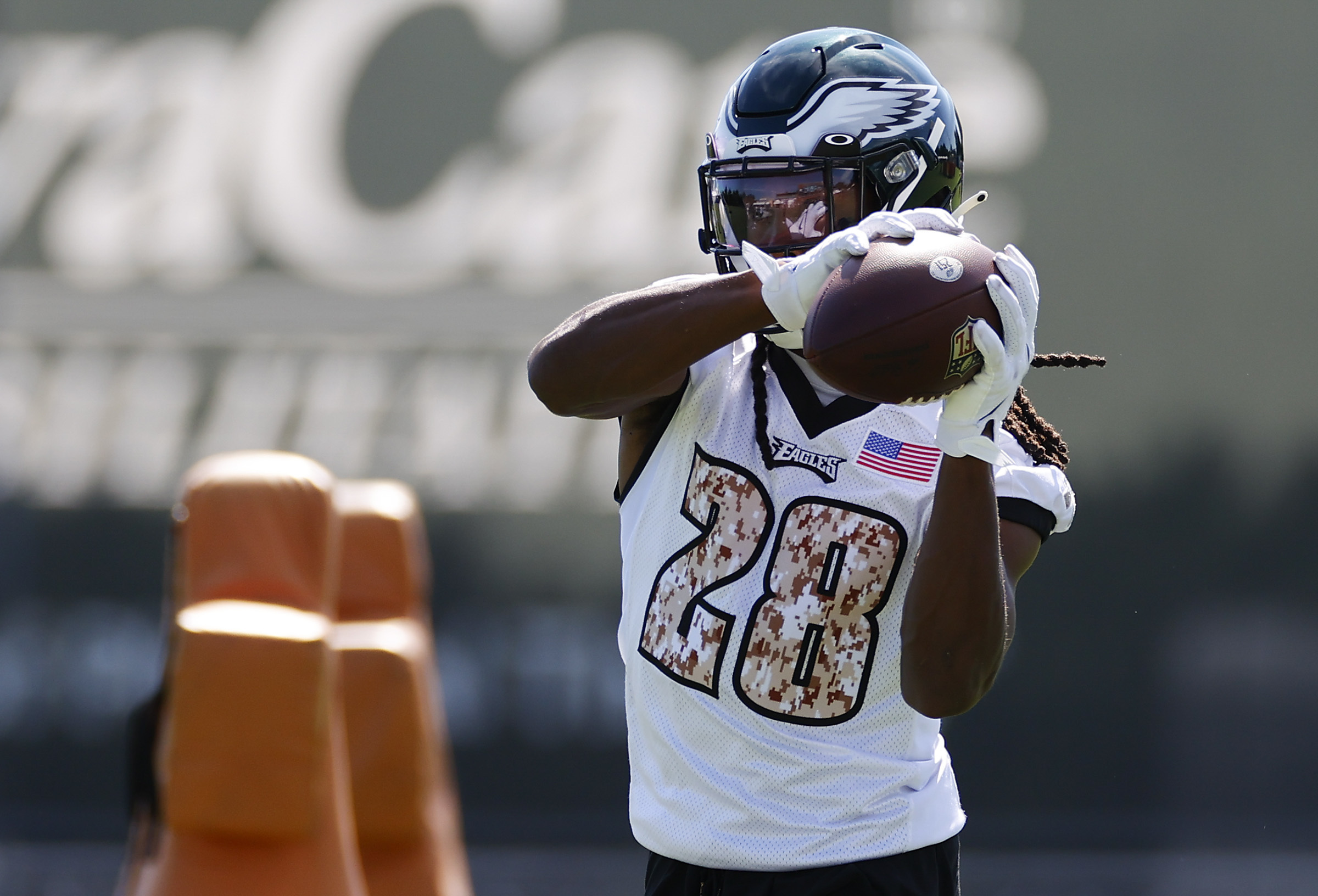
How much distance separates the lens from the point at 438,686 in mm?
5371

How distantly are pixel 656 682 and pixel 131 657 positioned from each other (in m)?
4.19

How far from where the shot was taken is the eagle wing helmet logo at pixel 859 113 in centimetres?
174

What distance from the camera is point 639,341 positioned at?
5.02 ft

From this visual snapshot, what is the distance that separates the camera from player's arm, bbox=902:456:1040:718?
1.47 metres

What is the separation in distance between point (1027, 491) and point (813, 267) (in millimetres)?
464

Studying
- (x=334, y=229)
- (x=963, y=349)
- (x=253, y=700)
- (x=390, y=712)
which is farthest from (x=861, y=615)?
(x=334, y=229)

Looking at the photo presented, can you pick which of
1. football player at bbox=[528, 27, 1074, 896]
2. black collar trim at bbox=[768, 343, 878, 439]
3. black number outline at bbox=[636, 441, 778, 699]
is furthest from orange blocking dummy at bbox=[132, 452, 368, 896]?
black collar trim at bbox=[768, 343, 878, 439]

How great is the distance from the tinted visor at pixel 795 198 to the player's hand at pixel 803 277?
28 cm

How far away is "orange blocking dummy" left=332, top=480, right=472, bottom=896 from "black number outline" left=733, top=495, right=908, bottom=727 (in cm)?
202

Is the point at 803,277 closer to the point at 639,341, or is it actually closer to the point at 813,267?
the point at 813,267

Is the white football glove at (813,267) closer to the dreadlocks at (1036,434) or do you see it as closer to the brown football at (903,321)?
the brown football at (903,321)

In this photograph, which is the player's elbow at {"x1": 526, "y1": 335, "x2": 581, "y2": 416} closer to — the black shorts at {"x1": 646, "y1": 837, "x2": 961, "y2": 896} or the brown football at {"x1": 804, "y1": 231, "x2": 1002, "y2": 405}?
the brown football at {"x1": 804, "y1": 231, "x2": 1002, "y2": 405}

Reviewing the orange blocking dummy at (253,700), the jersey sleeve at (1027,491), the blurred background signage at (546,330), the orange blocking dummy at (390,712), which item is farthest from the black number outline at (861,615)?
the blurred background signage at (546,330)

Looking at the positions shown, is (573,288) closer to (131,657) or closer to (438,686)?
(438,686)
